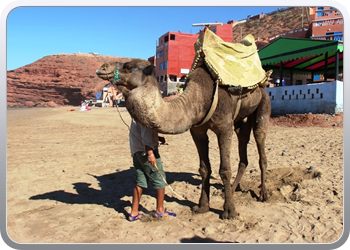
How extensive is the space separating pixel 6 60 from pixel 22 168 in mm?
4850

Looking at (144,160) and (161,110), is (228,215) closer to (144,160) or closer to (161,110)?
(144,160)

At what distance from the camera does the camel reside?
3.03 metres

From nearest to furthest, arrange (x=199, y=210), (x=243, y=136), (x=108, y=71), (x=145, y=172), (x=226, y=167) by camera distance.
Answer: (x=108, y=71)
(x=145, y=172)
(x=226, y=167)
(x=199, y=210)
(x=243, y=136)

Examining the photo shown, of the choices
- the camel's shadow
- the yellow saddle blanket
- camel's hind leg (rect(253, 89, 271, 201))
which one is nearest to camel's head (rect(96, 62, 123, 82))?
the yellow saddle blanket

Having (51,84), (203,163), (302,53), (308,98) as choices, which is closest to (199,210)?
(203,163)

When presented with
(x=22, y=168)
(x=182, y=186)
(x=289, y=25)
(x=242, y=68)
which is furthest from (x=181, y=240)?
(x=289, y=25)

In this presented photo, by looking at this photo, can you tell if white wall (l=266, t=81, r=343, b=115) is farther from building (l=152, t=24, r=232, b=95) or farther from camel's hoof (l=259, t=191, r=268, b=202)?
building (l=152, t=24, r=232, b=95)

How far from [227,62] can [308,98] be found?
40.3ft

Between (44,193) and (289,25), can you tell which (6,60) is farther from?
(289,25)

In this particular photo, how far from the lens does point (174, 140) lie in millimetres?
10891

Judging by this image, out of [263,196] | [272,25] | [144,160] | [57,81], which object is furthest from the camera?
[57,81]

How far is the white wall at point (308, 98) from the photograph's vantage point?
526 inches

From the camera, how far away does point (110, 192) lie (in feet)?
17.5

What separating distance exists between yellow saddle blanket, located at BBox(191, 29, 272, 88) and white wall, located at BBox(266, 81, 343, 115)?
10.5 m
